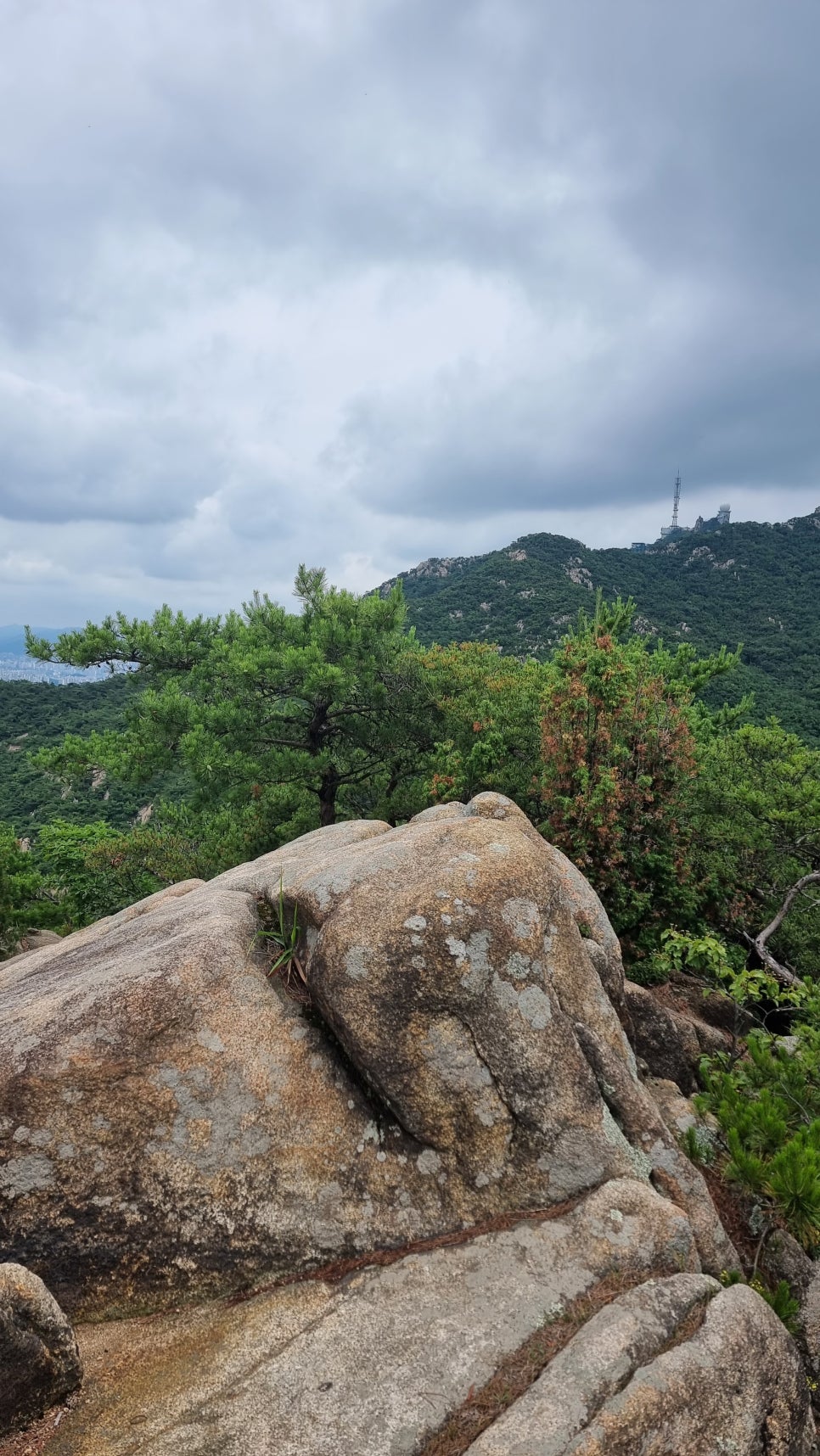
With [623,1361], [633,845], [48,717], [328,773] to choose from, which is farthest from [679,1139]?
[48,717]

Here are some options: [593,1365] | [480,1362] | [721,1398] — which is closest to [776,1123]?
[721,1398]

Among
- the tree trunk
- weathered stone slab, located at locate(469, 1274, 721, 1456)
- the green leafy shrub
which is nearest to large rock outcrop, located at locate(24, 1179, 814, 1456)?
weathered stone slab, located at locate(469, 1274, 721, 1456)

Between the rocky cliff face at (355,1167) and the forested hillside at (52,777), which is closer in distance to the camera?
the rocky cliff face at (355,1167)

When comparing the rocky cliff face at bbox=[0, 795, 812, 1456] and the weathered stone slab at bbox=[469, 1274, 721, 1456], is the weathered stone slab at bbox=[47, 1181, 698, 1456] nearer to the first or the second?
the rocky cliff face at bbox=[0, 795, 812, 1456]

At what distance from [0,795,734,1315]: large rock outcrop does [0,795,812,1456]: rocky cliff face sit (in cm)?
2

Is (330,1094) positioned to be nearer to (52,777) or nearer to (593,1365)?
(593,1365)

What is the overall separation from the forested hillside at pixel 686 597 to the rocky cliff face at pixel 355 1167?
37.4m

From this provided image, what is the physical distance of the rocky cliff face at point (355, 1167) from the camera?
403cm

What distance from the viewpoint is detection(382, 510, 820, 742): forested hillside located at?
55688 millimetres

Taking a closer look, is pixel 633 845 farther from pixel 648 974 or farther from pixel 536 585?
pixel 536 585

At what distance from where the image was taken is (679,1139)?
6258 millimetres

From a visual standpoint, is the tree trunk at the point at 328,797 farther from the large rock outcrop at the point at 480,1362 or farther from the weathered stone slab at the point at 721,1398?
the weathered stone slab at the point at 721,1398

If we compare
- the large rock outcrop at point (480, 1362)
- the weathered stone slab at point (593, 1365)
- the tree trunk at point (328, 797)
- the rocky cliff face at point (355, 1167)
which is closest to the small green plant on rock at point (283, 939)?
the rocky cliff face at point (355, 1167)

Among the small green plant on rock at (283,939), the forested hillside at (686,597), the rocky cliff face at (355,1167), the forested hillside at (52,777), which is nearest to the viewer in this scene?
the rocky cliff face at (355,1167)
